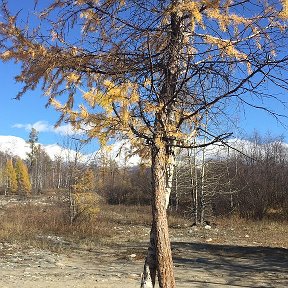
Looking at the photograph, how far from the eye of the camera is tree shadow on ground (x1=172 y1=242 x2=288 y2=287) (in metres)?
11.8

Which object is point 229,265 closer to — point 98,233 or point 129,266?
point 129,266

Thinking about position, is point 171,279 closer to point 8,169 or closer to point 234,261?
point 234,261

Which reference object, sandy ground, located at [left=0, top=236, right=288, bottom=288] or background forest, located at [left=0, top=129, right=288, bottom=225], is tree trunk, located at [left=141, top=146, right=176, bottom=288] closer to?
background forest, located at [left=0, top=129, right=288, bottom=225]

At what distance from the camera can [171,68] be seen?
16.9 feet

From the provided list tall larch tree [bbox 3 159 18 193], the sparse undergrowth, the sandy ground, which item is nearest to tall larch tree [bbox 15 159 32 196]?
tall larch tree [bbox 3 159 18 193]

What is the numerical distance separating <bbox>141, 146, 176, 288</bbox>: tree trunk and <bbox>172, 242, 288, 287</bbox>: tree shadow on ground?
609cm

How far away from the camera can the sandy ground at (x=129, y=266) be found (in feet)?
35.7

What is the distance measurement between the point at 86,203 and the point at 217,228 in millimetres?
8438

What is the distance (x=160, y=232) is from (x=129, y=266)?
9182 millimetres

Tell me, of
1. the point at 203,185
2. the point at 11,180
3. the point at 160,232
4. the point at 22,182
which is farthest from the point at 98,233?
the point at 11,180

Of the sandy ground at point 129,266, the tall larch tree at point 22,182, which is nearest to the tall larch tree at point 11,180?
the tall larch tree at point 22,182

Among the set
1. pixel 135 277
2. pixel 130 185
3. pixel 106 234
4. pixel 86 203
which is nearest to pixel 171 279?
pixel 135 277

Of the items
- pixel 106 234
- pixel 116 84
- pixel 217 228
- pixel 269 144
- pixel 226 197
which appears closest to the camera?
pixel 116 84

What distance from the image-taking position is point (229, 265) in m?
14.7
